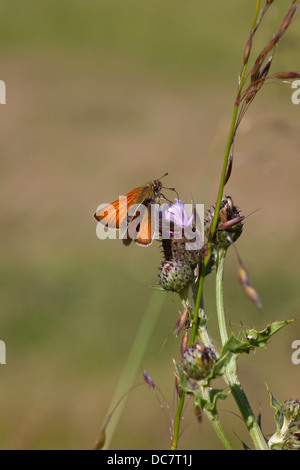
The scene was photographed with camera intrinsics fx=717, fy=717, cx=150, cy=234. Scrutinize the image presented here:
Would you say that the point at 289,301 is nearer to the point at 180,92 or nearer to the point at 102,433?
the point at 102,433

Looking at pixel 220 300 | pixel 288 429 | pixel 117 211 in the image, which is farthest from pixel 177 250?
pixel 288 429

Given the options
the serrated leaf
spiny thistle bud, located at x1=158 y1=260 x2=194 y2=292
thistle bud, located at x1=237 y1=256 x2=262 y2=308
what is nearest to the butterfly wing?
spiny thistle bud, located at x1=158 y1=260 x2=194 y2=292

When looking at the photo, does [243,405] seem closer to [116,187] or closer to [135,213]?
[135,213]

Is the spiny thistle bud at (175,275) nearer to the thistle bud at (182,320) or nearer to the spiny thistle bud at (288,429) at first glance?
the thistle bud at (182,320)

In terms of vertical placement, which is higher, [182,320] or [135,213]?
[135,213]

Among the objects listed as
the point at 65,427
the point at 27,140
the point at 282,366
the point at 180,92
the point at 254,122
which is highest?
the point at 180,92

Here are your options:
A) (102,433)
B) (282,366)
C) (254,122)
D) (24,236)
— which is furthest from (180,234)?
(24,236)
